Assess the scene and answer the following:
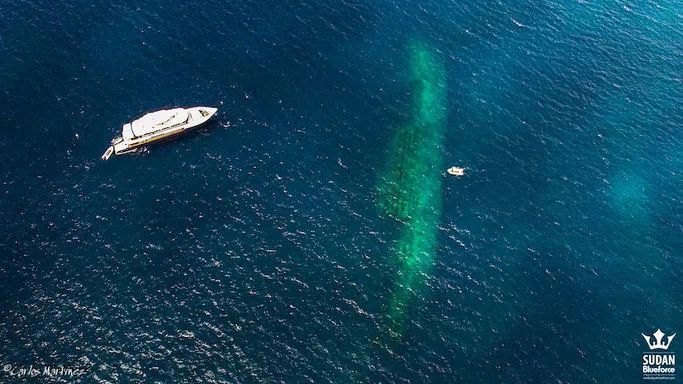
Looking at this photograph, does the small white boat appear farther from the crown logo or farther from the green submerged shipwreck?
the crown logo

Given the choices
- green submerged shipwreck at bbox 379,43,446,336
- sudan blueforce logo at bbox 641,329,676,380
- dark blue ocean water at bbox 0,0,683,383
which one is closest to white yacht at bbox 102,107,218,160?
dark blue ocean water at bbox 0,0,683,383

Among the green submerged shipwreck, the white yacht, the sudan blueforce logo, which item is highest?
the white yacht

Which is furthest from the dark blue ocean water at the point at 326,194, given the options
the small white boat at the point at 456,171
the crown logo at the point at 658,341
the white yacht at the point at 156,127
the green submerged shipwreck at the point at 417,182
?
the white yacht at the point at 156,127

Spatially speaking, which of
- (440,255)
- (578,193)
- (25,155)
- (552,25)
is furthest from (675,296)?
(25,155)

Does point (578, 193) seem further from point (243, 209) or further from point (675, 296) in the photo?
point (243, 209)

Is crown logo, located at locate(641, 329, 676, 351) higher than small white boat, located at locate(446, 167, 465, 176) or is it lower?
lower

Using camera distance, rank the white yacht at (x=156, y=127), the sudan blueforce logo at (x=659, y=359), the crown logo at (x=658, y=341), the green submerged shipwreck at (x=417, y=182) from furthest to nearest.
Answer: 1. the white yacht at (x=156, y=127)
2. the green submerged shipwreck at (x=417, y=182)
3. the crown logo at (x=658, y=341)
4. the sudan blueforce logo at (x=659, y=359)

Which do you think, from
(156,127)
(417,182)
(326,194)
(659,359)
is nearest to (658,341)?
(659,359)

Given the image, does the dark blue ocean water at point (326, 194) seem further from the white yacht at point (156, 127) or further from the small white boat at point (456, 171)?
the white yacht at point (156, 127)
